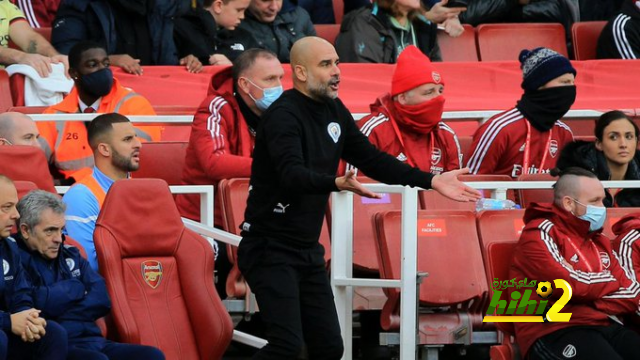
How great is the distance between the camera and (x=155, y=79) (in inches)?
427

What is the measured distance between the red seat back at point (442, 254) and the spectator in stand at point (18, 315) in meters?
2.00

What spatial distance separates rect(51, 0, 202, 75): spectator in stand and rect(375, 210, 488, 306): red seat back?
3.29 meters

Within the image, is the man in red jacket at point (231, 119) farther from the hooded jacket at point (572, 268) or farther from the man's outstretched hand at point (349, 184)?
the man's outstretched hand at point (349, 184)

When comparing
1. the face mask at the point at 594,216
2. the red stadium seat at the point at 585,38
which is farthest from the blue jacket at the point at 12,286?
the red stadium seat at the point at 585,38

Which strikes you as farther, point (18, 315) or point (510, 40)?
point (510, 40)

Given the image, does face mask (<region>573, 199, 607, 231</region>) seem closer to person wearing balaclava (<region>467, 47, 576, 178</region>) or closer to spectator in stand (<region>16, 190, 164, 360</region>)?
person wearing balaclava (<region>467, 47, 576, 178</region>)

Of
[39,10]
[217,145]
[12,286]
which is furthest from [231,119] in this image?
[39,10]

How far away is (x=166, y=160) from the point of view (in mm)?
9391

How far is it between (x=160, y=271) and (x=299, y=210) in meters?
1.23

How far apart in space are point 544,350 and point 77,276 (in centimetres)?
241

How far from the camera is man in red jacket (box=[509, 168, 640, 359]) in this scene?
Result: 7.39m

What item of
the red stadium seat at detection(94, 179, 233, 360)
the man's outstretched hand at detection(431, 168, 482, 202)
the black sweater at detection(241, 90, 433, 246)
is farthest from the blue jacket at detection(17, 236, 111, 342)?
the man's outstretched hand at detection(431, 168, 482, 202)

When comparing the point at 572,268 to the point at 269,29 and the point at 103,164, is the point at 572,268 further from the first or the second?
the point at 269,29

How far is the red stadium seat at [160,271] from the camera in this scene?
25.2 feet
